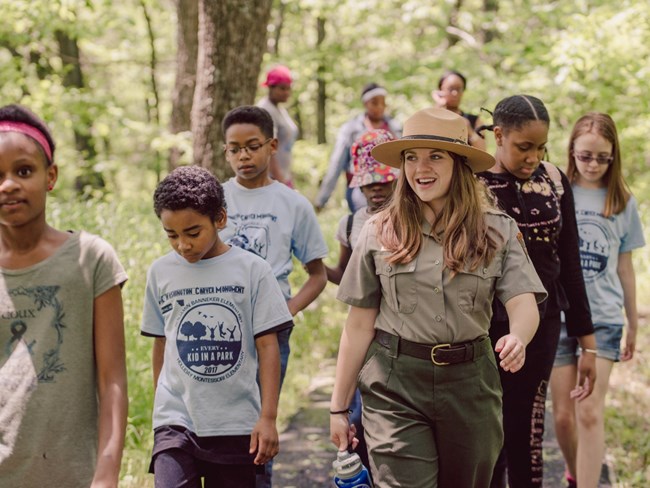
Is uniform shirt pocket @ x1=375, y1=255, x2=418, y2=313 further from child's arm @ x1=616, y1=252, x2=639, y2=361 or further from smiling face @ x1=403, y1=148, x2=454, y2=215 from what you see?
child's arm @ x1=616, y1=252, x2=639, y2=361

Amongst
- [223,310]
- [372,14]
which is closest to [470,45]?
[372,14]

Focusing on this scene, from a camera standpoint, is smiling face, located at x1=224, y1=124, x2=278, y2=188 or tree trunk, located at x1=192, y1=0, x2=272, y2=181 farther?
tree trunk, located at x1=192, y1=0, x2=272, y2=181

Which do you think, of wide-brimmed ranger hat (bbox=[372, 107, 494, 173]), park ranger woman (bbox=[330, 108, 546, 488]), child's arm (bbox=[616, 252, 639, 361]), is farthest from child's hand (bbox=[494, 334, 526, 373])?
child's arm (bbox=[616, 252, 639, 361])

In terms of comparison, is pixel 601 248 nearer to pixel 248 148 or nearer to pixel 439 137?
pixel 439 137

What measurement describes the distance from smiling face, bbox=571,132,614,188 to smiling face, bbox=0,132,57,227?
347 centimetres

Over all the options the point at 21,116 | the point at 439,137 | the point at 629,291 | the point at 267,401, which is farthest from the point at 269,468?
the point at 629,291

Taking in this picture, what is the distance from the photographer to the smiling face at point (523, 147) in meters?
3.96

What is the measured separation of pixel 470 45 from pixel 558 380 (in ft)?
46.1

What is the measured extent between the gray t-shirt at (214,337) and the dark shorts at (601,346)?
217cm

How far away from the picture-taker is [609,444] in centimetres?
624

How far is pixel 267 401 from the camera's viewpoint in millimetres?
3371

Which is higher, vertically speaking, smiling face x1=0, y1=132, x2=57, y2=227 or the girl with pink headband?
smiling face x1=0, y1=132, x2=57, y2=227

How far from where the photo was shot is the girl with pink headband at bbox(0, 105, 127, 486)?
2604mm

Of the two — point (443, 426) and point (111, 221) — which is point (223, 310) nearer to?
point (443, 426)
